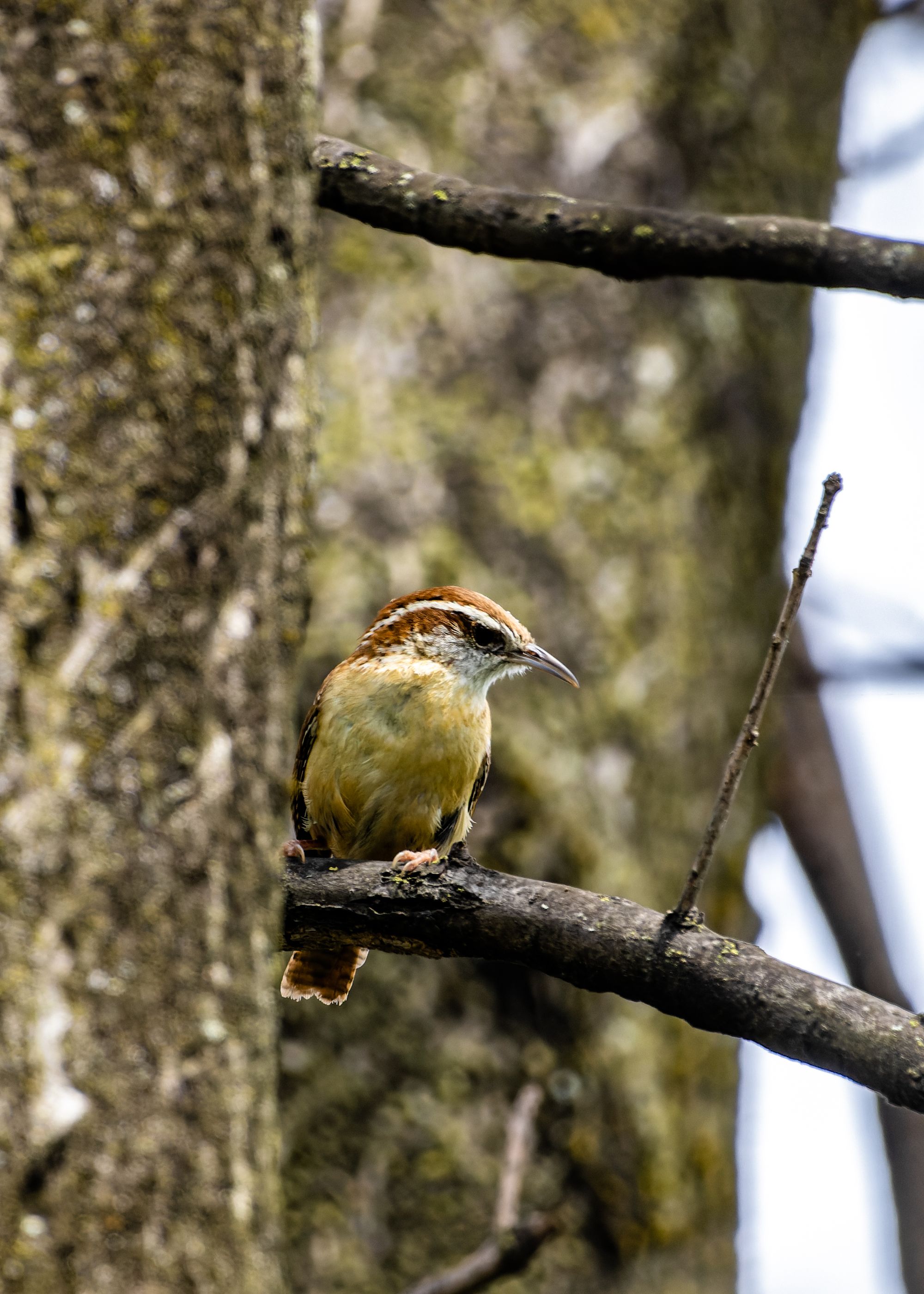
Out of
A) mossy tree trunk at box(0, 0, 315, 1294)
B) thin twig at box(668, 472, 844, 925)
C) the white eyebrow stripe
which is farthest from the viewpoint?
the white eyebrow stripe

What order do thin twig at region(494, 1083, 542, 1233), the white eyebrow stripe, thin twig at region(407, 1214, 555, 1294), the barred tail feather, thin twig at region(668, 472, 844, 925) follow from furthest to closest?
the white eyebrow stripe
the barred tail feather
thin twig at region(494, 1083, 542, 1233)
thin twig at region(407, 1214, 555, 1294)
thin twig at region(668, 472, 844, 925)

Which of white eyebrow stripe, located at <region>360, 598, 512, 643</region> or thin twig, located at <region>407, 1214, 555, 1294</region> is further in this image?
white eyebrow stripe, located at <region>360, 598, 512, 643</region>

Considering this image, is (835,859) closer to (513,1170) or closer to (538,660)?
(538,660)

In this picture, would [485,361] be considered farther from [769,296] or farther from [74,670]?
[74,670]

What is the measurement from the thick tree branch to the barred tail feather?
1.75 metres

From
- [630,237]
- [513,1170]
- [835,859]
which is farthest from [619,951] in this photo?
[835,859]

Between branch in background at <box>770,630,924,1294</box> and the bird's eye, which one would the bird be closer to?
the bird's eye

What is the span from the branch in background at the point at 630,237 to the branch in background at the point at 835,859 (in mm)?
4444

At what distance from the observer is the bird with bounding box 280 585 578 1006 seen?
4301 millimetres

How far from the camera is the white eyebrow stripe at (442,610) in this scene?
4.70 metres

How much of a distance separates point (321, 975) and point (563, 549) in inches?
97.5

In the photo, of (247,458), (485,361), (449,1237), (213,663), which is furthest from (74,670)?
(485,361)

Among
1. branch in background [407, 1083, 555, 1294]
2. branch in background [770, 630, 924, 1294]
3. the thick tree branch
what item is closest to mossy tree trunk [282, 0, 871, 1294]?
branch in background [770, 630, 924, 1294]

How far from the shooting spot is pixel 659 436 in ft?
21.4
